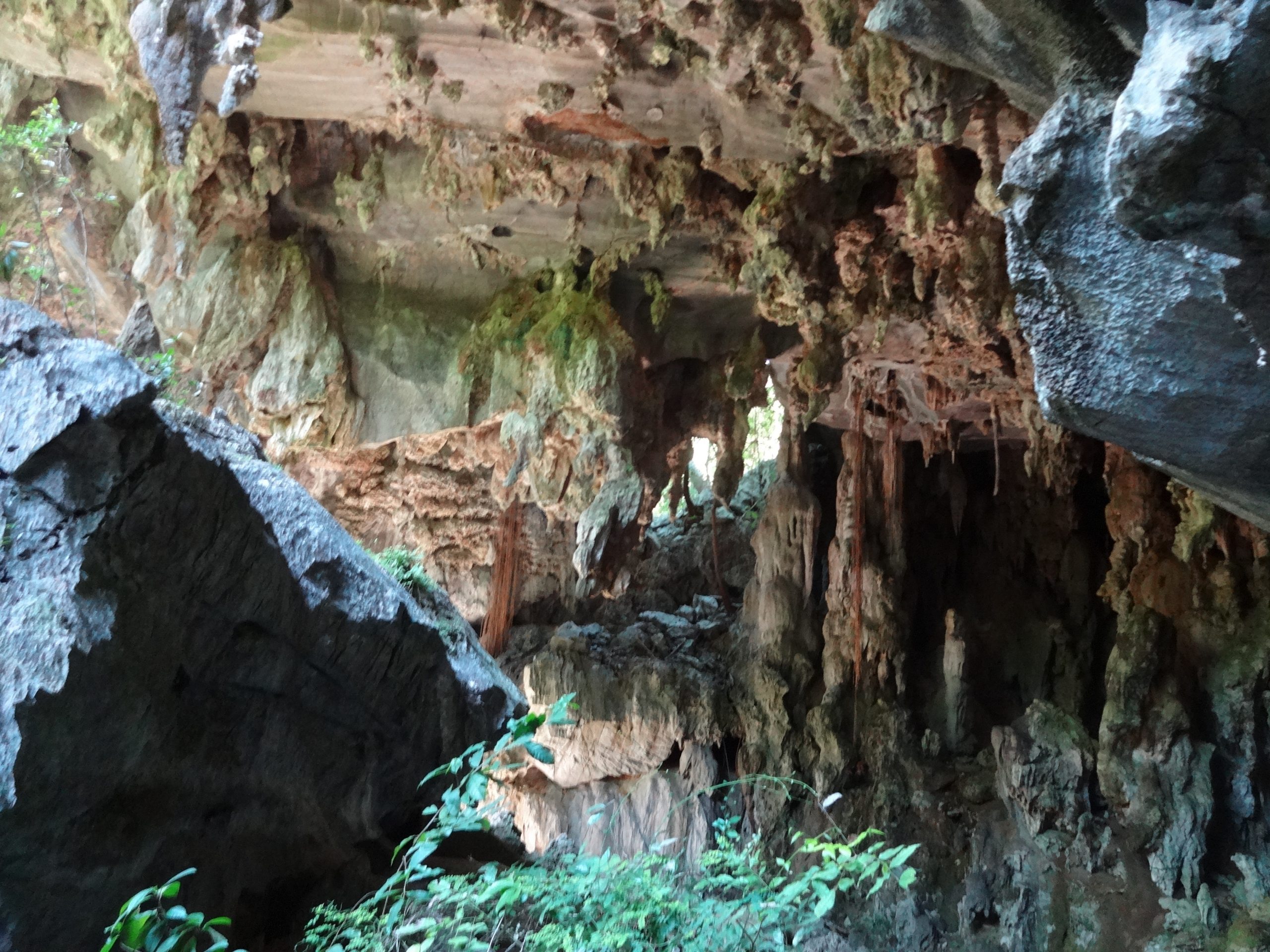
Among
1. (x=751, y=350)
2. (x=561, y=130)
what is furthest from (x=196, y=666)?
(x=751, y=350)

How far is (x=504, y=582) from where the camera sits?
10875 millimetres

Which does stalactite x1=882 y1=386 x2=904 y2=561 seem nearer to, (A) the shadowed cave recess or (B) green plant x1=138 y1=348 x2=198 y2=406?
(A) the shadowed cave recess

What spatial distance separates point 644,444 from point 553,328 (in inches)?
45.8

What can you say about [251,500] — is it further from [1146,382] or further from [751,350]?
[751,350]

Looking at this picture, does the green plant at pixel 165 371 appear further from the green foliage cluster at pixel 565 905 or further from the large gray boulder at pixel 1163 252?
the large gray boulder at pixel 1163 252

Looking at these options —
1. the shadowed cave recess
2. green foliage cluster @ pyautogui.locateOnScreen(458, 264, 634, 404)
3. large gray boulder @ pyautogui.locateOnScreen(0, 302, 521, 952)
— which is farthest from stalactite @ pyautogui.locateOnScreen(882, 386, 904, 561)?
large gray boulder @ pyautogui.locateOnScreen(0, 302, 521, 952)

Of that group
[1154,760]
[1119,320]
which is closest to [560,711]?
[1119,320]

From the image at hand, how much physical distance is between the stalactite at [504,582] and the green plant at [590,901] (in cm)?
728

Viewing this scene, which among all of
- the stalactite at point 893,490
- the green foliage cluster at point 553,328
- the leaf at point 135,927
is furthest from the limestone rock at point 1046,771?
the leaf at point 135,927

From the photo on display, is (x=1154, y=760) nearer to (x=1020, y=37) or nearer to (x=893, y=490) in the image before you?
(x=893, y=490)

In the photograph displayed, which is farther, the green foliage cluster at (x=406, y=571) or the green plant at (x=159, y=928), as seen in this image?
the green foliage cluster at (x=406, y=571)

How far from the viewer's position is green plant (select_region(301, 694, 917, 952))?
2658 millimetres

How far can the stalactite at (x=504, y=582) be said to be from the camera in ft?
35.2

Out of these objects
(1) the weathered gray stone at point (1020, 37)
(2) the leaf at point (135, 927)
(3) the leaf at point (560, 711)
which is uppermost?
(1) the weathered gray stone at point (1020, 37)
